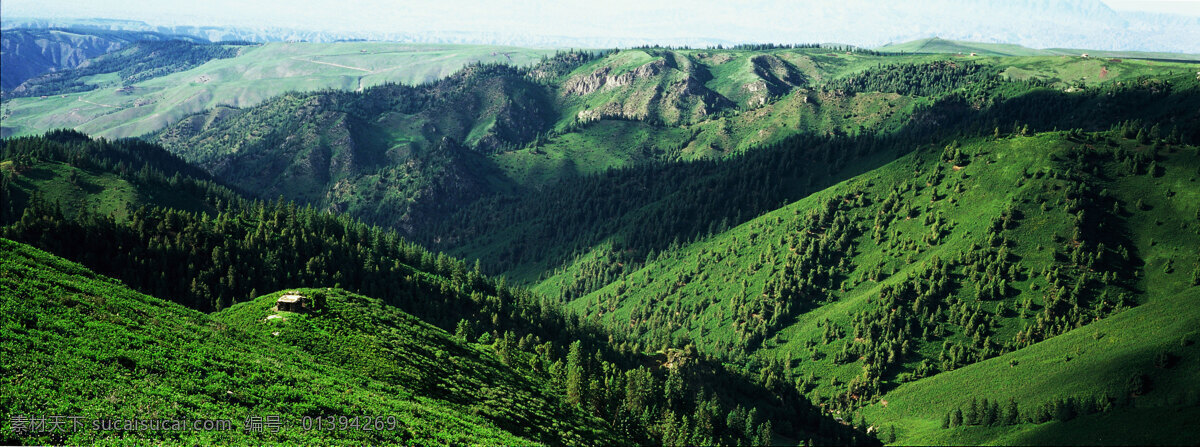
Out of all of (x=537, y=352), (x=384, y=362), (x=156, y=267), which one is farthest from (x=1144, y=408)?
(x=156, y=267)

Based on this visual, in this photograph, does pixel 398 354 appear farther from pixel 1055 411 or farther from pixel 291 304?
pixel 1055 411

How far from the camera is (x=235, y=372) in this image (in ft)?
276

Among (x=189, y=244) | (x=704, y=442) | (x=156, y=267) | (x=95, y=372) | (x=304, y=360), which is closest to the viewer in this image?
(x=95, y=372)

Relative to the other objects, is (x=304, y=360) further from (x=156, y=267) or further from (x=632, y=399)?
(x=156, y=267)

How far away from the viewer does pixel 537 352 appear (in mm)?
194250

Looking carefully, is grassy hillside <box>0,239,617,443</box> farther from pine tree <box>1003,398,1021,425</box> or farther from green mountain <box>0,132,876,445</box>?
pine tree <box>1003,398,1021,425</box>

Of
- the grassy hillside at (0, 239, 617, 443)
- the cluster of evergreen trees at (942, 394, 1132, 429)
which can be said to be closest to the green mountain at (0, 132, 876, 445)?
the grassy hillside at (0, 239, 617, 443)

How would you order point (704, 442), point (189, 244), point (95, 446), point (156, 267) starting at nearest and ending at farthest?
point (95, 446) → point (704, 442) → point (156, 267) → point (189, 244)

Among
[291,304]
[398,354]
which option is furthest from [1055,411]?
[291,304]

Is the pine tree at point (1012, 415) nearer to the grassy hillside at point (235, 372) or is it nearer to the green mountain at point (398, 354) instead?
the green mountain at point (398, 354)

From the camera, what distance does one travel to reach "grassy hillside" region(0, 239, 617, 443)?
66.2 metres

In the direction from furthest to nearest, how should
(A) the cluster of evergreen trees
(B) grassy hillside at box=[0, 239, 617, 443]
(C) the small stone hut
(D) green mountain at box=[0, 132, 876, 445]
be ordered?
(A) the cluster of evergreen trees, (C) the small stone hut, (D) green mountain at box=[0, 132, 876, 445], (B) grassy hillside at box=[0, 239, 617, 443]

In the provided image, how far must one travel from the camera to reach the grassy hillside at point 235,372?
66250 mm

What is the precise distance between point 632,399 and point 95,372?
11064 centimetres
